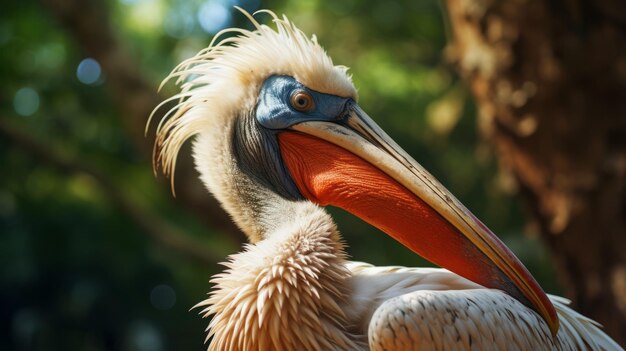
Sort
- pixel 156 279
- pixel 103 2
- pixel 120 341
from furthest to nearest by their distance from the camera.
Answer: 1. pixel 120 341
2. pixel 156 279
3. pixel 103 2

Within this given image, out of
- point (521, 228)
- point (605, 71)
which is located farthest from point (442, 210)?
point (521, 228)

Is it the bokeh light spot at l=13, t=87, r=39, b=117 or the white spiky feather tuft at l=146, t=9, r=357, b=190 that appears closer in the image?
the white spiky feather tuft at l=146, t=9, r=357, b=190

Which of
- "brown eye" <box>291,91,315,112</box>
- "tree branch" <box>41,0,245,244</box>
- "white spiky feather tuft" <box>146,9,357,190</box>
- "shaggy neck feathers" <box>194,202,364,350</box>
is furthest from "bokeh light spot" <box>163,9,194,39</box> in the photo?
"shaggy neck feathers" <box>194,202,364,350</box>

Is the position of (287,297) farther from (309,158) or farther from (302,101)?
(302,101)

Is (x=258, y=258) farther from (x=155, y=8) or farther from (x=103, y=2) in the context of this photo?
(x=155, y=8)

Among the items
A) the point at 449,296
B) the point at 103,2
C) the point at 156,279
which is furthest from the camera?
the point at 156,279

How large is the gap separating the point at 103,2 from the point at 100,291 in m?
8.42

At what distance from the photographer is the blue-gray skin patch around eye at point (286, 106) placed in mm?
3705

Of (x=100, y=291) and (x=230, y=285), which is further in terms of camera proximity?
(x=100, y=291)

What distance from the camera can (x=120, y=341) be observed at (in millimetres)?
17359

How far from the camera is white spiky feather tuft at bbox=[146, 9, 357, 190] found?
373 centimetres

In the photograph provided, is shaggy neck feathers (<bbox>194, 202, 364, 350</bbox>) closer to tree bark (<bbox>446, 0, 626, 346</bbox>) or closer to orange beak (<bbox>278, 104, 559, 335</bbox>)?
orange beak (<bbox>278, 104, 559, 335</bbox>)

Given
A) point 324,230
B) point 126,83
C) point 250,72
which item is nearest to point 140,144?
point 126,83

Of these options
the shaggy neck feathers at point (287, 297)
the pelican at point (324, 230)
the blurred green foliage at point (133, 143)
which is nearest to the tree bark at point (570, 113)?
the pelican at point (324, 230)
